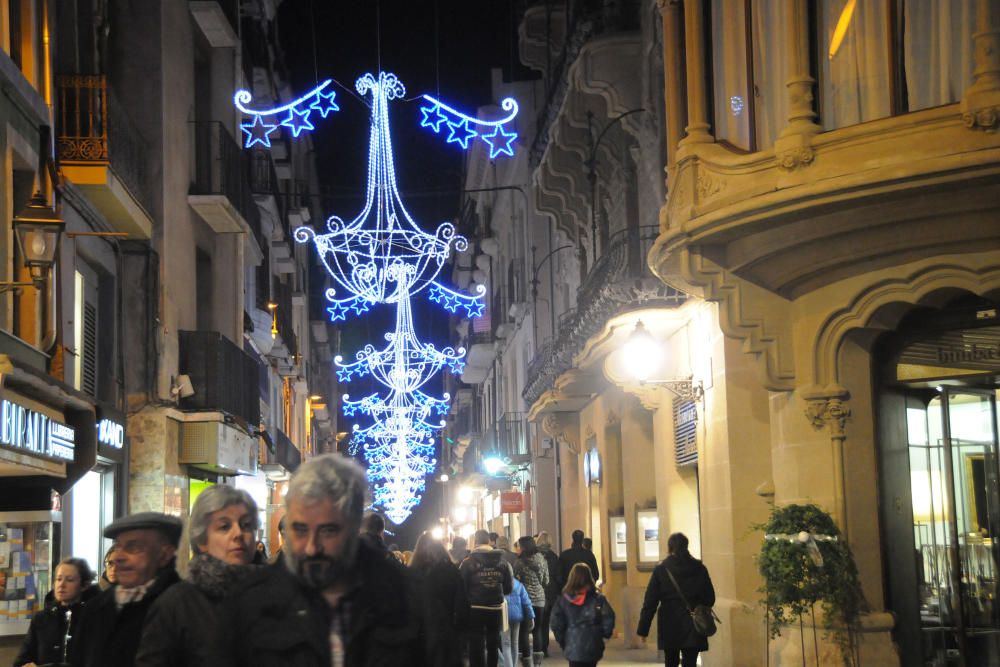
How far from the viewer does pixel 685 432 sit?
61.4 feet

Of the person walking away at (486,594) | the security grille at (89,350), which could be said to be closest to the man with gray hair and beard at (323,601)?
the person walking away at (486,594)

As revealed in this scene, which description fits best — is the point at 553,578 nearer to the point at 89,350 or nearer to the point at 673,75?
the point at 89,350

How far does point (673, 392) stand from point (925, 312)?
669cm

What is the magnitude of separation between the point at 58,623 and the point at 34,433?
4.33 metres

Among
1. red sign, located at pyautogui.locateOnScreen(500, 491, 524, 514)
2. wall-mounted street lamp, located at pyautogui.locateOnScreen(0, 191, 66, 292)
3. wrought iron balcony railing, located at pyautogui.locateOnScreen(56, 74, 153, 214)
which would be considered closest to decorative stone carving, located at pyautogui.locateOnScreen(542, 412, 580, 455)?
red sign, located at pyautogui.locateOnScreen(500, 491, 524, 514)

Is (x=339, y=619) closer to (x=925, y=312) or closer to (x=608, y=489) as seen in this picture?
(x=925, y=312)

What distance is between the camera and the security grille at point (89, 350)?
16875 millimetres

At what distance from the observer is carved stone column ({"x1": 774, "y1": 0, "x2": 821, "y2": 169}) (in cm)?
1155

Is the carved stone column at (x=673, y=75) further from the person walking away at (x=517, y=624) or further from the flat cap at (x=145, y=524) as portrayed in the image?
the flat cap at (x=145, y=524)

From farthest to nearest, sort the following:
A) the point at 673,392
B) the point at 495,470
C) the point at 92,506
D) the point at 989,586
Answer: the point at 495,470 < the point at 673,392 < the point at 92,506 < the point at 989,586

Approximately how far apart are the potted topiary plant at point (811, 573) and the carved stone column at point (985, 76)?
3667 millimetres

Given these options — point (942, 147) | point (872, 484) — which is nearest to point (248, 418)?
point (872, 484)

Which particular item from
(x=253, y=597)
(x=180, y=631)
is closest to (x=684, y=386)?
(x=180, y=631)

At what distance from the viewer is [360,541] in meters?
3.93
